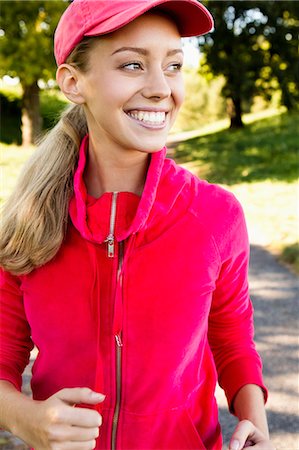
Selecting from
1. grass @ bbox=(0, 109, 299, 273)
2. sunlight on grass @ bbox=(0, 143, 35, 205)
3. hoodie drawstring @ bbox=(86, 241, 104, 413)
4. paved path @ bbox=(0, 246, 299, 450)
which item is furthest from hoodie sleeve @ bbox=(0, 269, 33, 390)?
sunlight on grass @ bbox=(0, 143, 35, 205)

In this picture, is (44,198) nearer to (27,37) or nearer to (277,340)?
(277,340)

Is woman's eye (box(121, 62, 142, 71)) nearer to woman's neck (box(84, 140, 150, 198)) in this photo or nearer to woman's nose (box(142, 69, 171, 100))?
woman's nose (box(142, 69, 171, 100))

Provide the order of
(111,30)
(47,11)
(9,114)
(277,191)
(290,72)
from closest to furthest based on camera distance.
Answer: (111,30)
(277,191)
(47,11)
(290,72)
(9,114)

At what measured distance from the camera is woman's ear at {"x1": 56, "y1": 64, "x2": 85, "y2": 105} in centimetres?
149

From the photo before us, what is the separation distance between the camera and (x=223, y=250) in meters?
1.44

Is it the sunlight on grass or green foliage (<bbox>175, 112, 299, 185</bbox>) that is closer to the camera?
the sunlight on grass

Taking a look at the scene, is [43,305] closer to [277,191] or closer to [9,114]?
[277,191]

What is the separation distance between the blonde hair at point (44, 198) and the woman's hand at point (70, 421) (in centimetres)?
35

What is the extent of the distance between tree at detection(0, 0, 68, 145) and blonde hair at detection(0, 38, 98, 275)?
16.4m

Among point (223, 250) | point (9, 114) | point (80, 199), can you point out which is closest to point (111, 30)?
point (80, 199)

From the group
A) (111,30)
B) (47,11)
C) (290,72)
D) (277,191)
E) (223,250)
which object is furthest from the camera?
(290,72)

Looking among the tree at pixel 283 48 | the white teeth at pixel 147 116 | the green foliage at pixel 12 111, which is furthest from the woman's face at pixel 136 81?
the green foliage at pixel 12 111

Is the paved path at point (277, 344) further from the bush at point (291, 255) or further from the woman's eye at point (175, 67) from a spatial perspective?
the woman's eye at point (175, 67)

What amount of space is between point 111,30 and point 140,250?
18.5 inches
